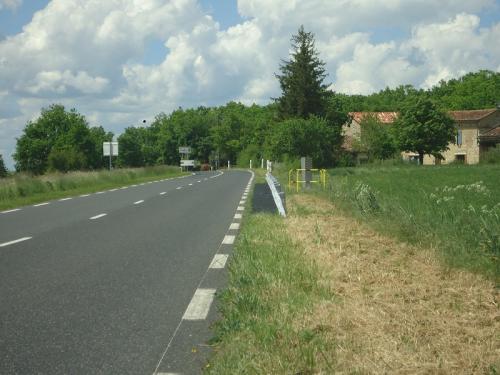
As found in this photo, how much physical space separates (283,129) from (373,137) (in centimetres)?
2958

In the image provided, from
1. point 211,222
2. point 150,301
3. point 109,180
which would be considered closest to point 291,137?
point 109,180

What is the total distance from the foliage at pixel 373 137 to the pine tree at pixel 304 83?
8091 millimetres

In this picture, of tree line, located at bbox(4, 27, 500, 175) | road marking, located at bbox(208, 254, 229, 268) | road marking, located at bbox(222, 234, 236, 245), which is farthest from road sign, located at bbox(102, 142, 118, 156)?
road marking, located at bbox(208, 254, 229, 268)

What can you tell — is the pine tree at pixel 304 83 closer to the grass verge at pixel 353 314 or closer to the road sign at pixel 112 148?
the road sign at pixel 112 148

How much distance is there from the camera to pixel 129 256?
8.43 m

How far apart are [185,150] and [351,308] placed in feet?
431

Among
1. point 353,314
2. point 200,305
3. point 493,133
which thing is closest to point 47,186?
point 200,305

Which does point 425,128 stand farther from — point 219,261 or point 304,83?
point 219,261

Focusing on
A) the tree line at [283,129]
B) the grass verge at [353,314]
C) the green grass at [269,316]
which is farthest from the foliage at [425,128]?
the green grass at [269,316]

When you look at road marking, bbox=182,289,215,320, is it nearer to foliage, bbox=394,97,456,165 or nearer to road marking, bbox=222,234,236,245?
road marking, bbox=222,234,236,245

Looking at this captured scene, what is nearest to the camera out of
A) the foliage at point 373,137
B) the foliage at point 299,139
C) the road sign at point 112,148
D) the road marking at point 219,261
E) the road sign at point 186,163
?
the road marking at point 219,261

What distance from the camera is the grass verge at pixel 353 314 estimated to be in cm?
369

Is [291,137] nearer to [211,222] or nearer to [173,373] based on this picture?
[211,222]

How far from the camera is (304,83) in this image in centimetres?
6844
